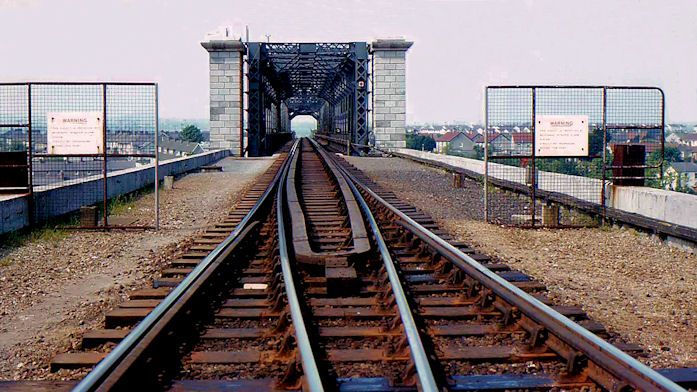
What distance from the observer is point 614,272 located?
7977mm

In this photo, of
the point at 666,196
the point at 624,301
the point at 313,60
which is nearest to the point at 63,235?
the point at 624,301

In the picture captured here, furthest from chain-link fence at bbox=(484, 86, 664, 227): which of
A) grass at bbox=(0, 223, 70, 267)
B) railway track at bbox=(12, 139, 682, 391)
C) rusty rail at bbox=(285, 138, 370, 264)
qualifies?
grass at bbox=(0, 223, 70, 267)

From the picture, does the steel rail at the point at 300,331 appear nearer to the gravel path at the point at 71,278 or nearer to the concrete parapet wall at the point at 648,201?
the gravel path at the point at 71,278

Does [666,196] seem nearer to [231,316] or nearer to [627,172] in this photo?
[627,172]

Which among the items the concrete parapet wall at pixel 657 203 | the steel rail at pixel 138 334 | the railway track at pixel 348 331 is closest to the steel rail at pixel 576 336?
the railway track at pixel 348 331

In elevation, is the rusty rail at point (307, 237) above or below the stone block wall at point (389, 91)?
below

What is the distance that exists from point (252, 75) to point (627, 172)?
1081 inches

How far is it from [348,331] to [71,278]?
3908 mm

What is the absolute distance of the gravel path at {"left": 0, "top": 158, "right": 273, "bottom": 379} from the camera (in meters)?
5.24

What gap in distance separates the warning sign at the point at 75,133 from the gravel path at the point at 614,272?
18.2 feet

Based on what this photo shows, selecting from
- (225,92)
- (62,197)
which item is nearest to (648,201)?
(62,197)

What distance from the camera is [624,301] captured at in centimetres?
658

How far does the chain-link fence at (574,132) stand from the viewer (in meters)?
11.7

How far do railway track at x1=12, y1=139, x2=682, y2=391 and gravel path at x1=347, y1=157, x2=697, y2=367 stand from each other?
1.80 ft
